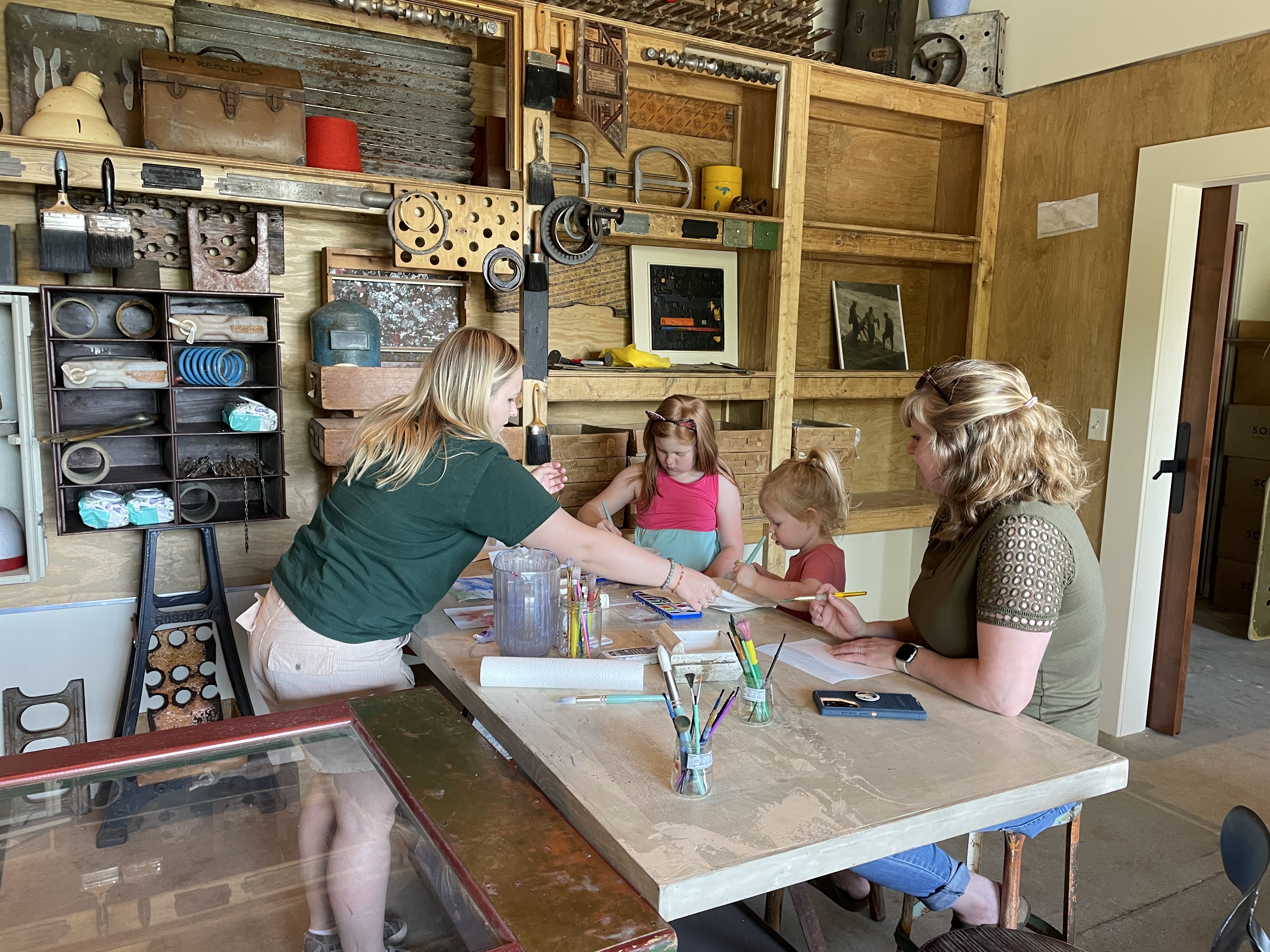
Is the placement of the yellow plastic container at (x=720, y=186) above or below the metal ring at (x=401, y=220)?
above

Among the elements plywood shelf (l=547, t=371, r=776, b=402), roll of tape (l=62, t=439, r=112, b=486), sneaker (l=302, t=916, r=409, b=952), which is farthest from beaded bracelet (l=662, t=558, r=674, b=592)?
roll of tape (l=62, t=439, r=112, b=486)

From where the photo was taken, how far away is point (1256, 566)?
520 centimetres

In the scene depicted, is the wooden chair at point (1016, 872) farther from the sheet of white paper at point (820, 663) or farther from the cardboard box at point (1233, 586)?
the cardboard box at point (1233, 586)

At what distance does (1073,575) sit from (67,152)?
274 centimetres

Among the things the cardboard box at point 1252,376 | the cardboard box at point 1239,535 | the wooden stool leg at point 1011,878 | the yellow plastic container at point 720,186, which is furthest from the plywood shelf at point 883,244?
the cardboard box at point 1239,535

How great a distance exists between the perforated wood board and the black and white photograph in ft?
5.53

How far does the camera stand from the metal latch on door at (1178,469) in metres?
3.57

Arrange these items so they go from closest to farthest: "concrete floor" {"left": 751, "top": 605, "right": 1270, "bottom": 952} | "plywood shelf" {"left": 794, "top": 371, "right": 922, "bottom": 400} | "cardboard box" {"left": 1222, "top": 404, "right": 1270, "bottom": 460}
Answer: "concrete floor" {"left": 751, "top": 605, "right": 1270, "bottom": 952} < "plywood shelf" {"left": 794, "top": 371, "right": 922, "bottom": 400} < "cardboard box" {"left": 1222, "top": 404, "right": 1270, "bottom": 460}

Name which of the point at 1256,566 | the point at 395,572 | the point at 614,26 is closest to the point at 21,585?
the point at 395,572

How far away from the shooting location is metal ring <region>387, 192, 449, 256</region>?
9.63 ft

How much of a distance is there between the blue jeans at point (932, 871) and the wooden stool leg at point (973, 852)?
22mm

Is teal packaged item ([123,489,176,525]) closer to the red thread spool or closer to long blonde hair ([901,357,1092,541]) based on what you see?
the red thread spool

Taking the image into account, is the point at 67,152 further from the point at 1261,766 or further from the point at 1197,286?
the point at 1261,766

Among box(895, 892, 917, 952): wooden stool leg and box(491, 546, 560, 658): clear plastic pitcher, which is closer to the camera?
box(491, 546, 560, 658): clear plastic pitcher
